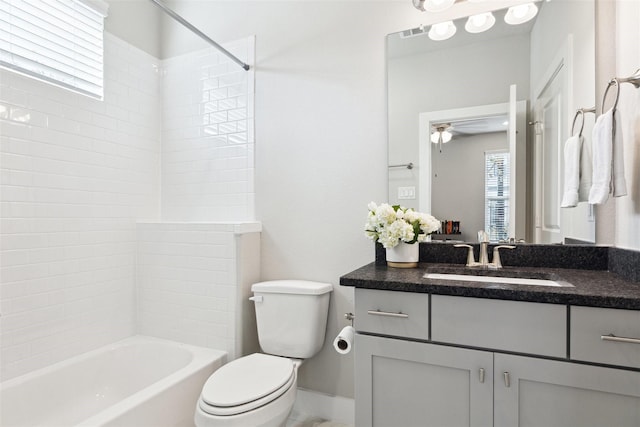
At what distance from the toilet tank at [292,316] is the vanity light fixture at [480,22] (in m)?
1.52

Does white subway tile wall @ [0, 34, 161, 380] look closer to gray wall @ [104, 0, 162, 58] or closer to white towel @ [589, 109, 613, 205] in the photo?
gray wall @ [104, 0, 162, 58]

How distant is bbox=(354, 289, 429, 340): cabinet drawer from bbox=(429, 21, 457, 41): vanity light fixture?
134 cm

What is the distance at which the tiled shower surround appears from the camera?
175 centimetres

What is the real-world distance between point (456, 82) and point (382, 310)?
1217 mm

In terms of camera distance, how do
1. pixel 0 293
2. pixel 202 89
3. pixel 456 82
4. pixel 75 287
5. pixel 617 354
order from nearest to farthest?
pixel 617 354, pixel 0 293, pixel 456 82, pixel 75 287, pixel 202 89

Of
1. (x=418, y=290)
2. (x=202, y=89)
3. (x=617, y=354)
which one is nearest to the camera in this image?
(x=617, y=354)

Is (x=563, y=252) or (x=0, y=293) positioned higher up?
(x=563, y=252)

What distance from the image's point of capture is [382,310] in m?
1.30

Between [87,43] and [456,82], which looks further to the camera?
[87,43]

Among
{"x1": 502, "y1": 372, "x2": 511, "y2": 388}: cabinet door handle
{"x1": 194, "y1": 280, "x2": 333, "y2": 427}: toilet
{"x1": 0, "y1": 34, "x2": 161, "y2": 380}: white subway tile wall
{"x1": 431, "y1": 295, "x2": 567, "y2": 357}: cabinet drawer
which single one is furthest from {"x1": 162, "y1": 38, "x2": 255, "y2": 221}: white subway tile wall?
{"x1": 502, "y1": 372, "x2": 511, "y2": 388}: cabinet door handle

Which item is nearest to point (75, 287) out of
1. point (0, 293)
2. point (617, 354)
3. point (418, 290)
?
point (0, 293)

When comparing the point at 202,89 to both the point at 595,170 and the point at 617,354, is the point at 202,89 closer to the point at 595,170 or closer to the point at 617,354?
the point at 595,170

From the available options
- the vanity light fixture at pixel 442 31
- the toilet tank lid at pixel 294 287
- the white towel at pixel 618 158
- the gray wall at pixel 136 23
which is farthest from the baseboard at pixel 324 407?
the gray wall at pixel 136 23

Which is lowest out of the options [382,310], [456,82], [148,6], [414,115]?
[382,310]
